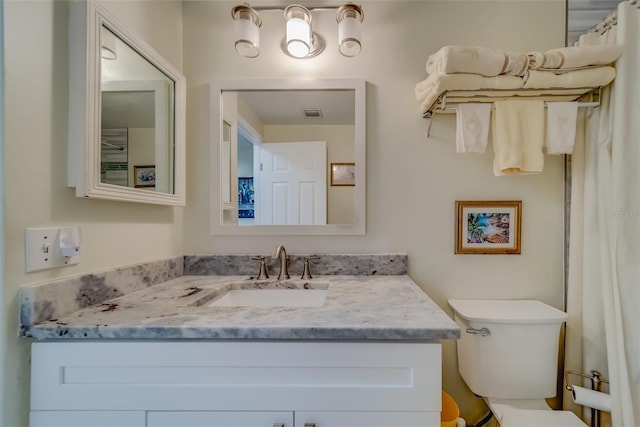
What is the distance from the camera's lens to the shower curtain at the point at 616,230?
1.05 meters

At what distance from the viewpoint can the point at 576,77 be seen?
1.07m

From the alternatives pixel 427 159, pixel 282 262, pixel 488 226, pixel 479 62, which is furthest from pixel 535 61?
pixel 282 262

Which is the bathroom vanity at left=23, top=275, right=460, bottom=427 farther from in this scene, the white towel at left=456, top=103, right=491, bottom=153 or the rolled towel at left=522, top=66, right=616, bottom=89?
the rolled towel at left=522, top=66, right=616, bottom=89

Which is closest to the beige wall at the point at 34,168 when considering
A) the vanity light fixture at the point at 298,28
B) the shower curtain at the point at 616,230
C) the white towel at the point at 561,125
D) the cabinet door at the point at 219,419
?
the cabinet door at the point at 219,419

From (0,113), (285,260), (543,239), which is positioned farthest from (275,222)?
(543,239)

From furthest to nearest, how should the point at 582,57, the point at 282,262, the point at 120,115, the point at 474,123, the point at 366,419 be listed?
the point at 282,262 < the point at 474,123 < the point at 582,57 < the point at 120,115 < the point at 366,419

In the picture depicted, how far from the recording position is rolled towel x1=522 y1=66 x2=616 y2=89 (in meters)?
1.07

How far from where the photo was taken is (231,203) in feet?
4.56

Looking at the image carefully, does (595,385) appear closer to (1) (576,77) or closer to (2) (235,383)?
(1) (576,77)

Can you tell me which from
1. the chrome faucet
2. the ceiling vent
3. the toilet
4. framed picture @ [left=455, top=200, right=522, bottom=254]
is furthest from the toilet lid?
the ceiling vent

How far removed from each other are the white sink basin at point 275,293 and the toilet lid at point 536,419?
823 mm

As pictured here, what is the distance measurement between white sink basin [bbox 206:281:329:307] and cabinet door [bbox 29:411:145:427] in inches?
20.1

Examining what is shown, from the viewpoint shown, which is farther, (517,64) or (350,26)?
(350,26)

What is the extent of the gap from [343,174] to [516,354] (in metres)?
0.98
